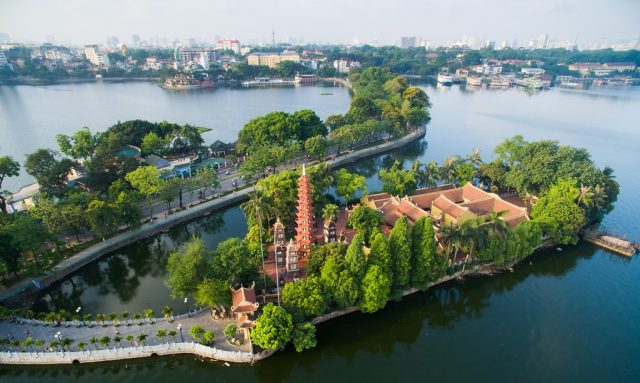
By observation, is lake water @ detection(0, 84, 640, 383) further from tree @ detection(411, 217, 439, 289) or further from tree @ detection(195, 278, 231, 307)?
tree @ detection(195, 278, 231, 307)

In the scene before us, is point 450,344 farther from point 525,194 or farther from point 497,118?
point 497,118

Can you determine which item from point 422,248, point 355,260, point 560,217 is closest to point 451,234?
point 422,248

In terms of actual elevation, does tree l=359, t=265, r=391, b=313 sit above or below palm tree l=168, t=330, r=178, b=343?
above

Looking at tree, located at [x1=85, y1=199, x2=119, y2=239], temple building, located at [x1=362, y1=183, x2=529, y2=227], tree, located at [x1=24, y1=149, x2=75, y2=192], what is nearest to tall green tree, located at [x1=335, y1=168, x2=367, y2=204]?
temple building, located at [x1=362, y1=183, x2=529, y2=227]

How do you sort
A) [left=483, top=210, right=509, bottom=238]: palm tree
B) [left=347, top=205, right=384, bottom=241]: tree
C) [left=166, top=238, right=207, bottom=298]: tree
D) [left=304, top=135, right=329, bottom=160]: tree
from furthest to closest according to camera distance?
[left=304, top=135, right=329, bottom=160]: tree, [left=347, top=205, right=384, bottom=241]: tree, [left=483, top=210, right=509, bottom=238]: palm tree, [left=166, top=238, right=207, bottom=298]: tree

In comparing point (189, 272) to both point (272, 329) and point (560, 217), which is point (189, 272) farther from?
point (560, 217)

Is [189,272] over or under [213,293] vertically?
over
